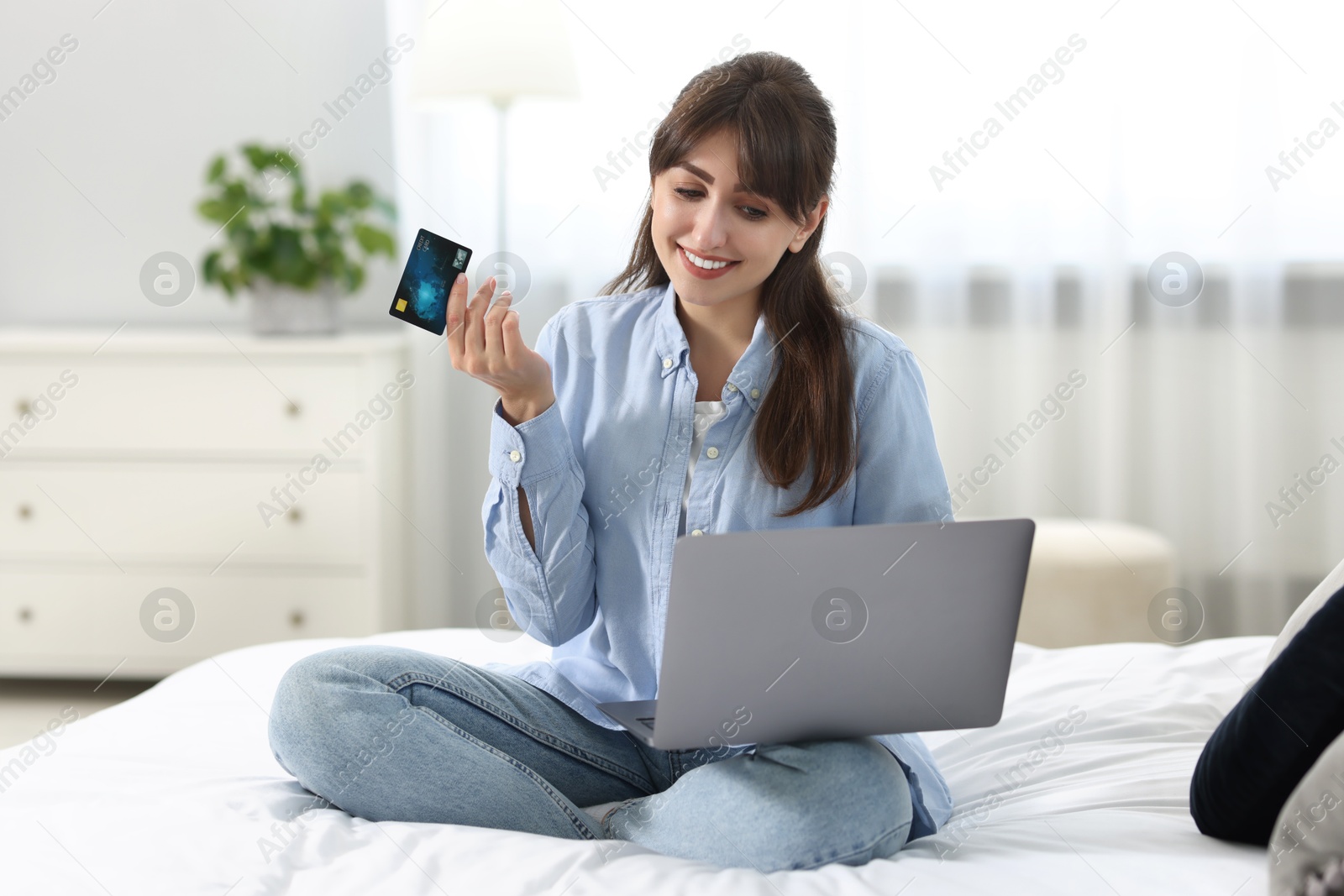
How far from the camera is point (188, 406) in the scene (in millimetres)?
2535

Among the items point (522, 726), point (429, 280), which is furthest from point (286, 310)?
point (522, 726)

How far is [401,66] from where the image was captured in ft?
8.99

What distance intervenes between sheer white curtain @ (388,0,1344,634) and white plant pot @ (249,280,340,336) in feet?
0.94

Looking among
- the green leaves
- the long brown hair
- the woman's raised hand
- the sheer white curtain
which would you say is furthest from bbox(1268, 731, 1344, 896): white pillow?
the green leaves

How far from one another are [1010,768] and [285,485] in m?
1.78

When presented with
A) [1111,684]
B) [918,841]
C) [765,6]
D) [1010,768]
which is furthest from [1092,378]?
[918,841]

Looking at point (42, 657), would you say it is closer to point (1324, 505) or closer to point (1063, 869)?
point (1063, 869)

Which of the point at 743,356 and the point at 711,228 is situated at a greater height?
the point at 711,228

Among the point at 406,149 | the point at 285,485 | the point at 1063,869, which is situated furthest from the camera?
the point at 406,149

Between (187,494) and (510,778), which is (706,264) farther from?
(187,494)

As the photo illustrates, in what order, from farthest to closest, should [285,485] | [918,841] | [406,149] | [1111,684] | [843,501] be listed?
1. [406,149]
2. [285,485]
3. [1111,684]
4. [843,501]
5. [918,841]

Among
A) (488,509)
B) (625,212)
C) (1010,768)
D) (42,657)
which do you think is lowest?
(42,657)

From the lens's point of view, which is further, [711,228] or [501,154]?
[501,154]

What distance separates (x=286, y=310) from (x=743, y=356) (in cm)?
165
